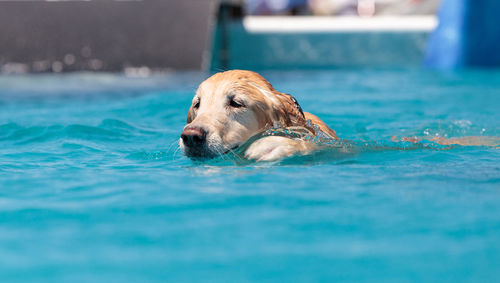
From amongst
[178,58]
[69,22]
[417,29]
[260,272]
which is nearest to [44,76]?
[69,22]

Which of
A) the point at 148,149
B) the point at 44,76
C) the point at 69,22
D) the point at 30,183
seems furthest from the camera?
the point at 69,22

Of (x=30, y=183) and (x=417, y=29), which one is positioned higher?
(x=417, y=29)

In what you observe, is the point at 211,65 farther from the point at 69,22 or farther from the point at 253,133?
the point at 253,133

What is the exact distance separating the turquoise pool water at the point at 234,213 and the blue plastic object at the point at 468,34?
6.24 meters

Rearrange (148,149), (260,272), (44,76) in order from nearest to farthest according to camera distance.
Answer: (260,272), (148,149), (44,76)

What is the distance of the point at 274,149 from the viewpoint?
4184 millimetres

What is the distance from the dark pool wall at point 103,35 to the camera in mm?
12312

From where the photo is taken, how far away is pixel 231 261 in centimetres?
243

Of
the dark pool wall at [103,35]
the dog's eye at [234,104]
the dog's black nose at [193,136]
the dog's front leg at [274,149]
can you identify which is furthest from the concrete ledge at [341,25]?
the dog's black nose at [193,136]

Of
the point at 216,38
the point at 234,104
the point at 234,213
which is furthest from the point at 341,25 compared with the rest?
the point at 234,213

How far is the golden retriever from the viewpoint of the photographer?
4074mm

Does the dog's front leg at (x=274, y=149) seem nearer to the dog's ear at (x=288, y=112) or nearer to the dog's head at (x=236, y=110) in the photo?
the dog's head at (x=236, y=110)

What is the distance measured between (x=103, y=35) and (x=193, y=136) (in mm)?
9153

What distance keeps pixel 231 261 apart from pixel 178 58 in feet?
33.7
